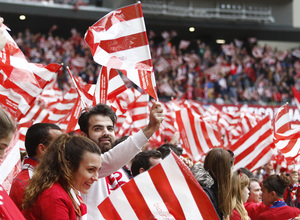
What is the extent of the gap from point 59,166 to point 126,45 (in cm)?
174

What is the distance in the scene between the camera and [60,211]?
2752 millimetres

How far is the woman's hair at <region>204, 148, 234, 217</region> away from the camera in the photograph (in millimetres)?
3957

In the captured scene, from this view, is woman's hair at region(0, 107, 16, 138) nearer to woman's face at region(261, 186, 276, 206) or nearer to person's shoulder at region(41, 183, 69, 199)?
person's shoulder at region(41, 183, 69, 199)

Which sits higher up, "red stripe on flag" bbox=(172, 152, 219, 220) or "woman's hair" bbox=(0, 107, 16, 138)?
"woman's hair" bbox=(0, 107, 16, 138)

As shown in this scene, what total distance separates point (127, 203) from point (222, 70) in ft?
77.0

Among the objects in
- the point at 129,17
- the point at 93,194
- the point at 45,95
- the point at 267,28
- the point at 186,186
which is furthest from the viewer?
the point at 267,28

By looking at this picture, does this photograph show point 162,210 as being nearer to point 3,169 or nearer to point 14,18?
point 3,169

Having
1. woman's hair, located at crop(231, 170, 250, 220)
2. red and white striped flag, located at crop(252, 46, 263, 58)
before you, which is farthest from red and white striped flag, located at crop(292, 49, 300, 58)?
woman's hair, located at crop(231, 170, 250, 220)

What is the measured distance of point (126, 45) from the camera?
446 cm

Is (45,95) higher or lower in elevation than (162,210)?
lower

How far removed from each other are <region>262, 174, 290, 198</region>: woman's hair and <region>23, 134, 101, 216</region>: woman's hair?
9.68ft

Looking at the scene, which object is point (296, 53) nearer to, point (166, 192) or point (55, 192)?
point (166, 192)

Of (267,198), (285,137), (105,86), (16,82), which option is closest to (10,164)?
(16,82)

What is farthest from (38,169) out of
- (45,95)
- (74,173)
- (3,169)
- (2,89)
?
(45,95)
